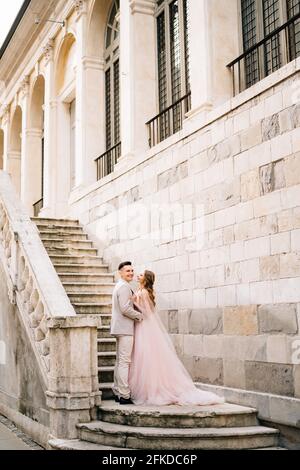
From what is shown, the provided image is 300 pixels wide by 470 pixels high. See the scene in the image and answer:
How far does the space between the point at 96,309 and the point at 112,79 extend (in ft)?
22.3

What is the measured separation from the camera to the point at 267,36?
8469mm

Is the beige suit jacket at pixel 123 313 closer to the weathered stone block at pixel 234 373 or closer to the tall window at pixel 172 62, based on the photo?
the weathered stone block at pixel 234 373

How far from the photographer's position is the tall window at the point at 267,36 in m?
8.40

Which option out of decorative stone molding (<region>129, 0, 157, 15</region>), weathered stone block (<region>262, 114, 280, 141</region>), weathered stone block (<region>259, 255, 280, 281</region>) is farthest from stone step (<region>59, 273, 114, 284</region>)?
decorative stone molding (<region>129, 0, 157, 15</region>)

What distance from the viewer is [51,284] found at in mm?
8172

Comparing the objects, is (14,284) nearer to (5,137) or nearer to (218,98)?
(218,98)

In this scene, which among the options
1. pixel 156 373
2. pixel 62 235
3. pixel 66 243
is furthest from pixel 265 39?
pixel 62 235

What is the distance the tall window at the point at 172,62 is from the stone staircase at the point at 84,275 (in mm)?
2847

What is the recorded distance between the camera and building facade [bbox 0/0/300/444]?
7.09 metres

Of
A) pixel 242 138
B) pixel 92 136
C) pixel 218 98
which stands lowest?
pixel 242 138

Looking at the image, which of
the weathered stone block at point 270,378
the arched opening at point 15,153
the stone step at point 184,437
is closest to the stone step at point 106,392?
the stone step at point 184,437

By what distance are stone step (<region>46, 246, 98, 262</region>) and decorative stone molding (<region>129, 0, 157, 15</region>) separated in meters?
5.16

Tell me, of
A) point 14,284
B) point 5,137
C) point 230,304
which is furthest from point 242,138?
point 5,137
